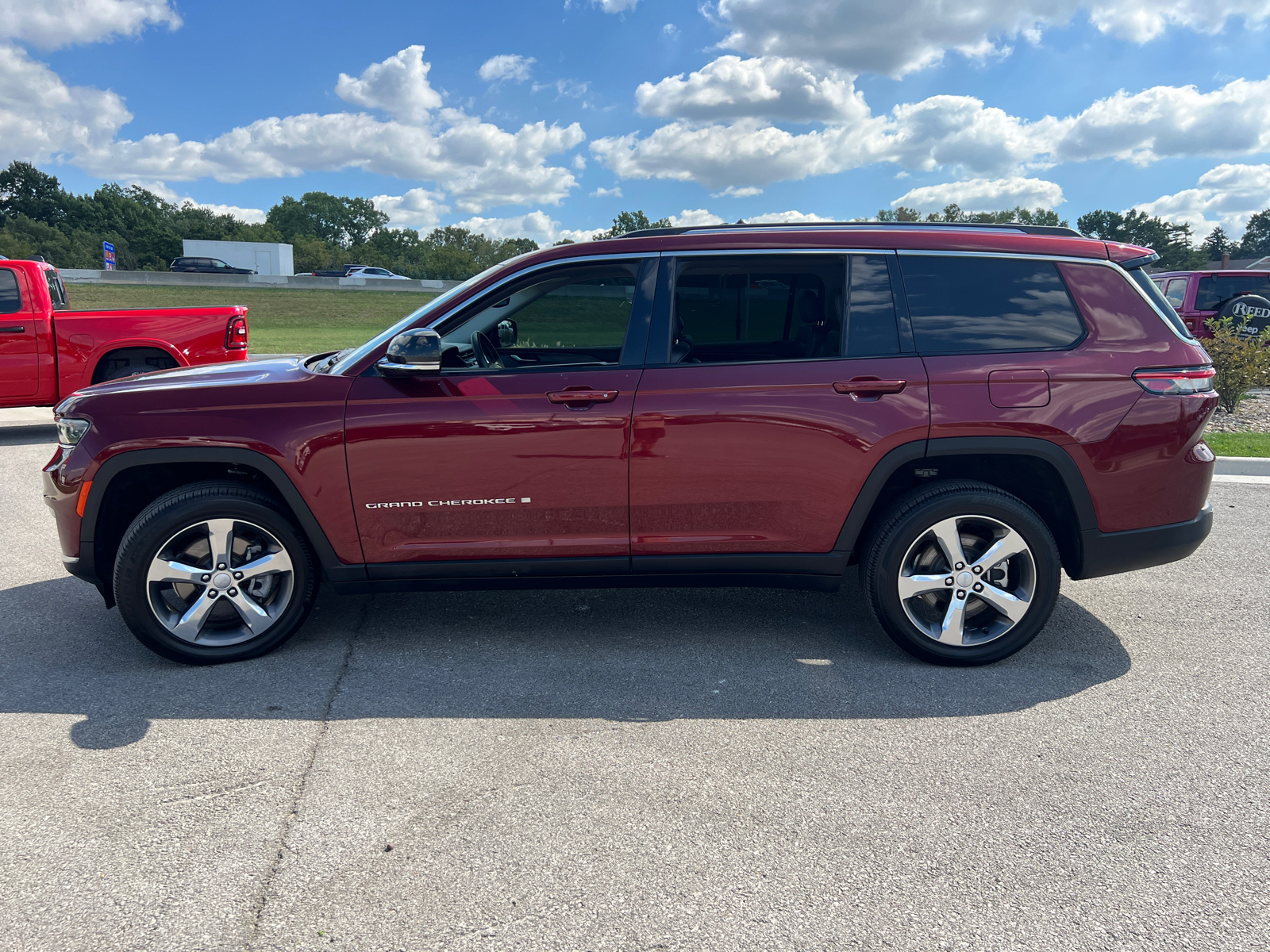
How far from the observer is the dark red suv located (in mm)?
3686

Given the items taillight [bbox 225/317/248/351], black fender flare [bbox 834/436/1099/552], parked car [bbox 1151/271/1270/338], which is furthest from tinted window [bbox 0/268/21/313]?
parked car [bbox 1151/271/1270/338]

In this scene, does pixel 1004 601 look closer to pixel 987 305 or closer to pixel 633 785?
pixel 987 305

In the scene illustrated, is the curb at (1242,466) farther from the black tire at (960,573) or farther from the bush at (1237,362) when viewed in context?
the black tire at (960,573)

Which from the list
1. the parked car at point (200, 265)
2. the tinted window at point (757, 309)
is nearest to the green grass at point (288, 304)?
the parked car at point (200, 265)

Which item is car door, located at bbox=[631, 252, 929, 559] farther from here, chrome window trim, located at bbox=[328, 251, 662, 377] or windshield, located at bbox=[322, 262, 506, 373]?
windshield, located at bbox=[322, 262, 506, 373]

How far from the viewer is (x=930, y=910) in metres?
2.32

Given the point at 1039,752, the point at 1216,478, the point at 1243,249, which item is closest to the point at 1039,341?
the point at 1039,752

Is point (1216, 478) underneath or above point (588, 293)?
underneath

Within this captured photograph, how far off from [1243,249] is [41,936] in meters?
149

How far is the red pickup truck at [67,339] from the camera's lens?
373 inches

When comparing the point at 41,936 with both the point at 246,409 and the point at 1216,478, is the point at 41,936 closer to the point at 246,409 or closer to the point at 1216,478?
the point at 246,409

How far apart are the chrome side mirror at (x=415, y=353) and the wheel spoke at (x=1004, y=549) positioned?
8.22 ft

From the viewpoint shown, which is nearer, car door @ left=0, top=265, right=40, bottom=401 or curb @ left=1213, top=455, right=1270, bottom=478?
curb @ left=1213, top=455, right=1270, bottom=478

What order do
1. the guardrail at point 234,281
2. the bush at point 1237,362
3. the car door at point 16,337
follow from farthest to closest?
the guardrail at point 234,281 < the bush at point 1237,362 < the car door at point 16,337
